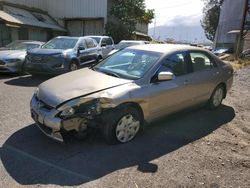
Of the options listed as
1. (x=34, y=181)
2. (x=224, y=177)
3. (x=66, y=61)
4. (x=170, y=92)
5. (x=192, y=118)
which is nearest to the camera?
(x=34, y=181)

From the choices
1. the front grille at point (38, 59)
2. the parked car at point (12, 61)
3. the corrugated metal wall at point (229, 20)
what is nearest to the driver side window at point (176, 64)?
the front grille at point (38, 59)

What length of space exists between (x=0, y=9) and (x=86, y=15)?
8.46 meters

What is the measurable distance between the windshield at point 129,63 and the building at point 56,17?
64.7 feet

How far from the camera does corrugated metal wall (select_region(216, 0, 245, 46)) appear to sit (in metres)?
37.4

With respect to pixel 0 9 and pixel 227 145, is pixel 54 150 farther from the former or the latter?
pixel 0 9

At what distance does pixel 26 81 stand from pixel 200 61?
6.16m

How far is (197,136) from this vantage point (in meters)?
5.35

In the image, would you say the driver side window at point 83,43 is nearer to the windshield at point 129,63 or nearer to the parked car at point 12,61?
the parked car at point 12,61

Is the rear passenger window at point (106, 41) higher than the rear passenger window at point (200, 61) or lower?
lower

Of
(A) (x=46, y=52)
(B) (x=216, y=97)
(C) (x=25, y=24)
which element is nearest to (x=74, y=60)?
(A) (x=46, y=52)

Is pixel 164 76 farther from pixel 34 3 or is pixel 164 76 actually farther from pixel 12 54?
pixel 34 3

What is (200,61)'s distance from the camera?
6.39m

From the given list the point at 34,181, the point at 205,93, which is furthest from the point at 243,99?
the point at 34,181

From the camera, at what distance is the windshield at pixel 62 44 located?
432 inches
